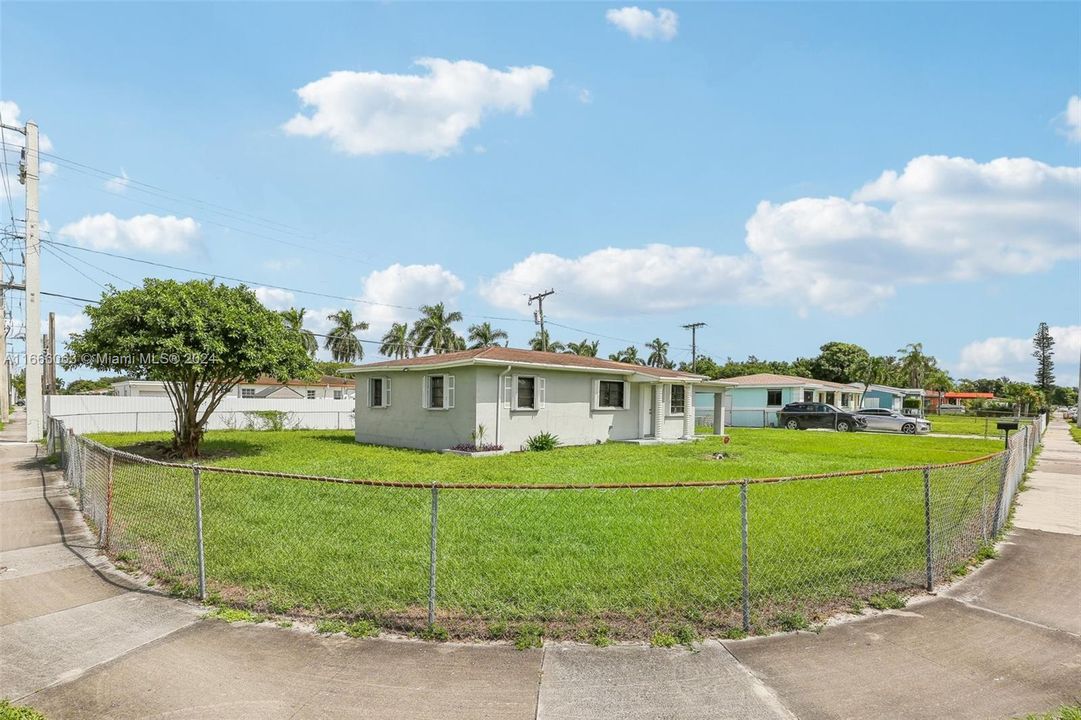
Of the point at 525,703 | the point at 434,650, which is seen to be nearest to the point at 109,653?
the point at 434,650

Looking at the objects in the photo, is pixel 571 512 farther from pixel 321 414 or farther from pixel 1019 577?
pixel 321 414

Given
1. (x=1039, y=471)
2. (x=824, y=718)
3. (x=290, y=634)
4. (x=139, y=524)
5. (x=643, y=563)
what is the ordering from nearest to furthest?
(x=824, y=718), (x=290, y=634), (x=643, y=563), (x=139, y=524), (x=1039, y=471)

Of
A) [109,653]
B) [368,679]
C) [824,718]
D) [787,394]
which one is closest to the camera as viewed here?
[824,718]

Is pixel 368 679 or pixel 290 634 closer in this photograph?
pixel 368 679

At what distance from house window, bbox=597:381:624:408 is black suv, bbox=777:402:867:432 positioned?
15.5m

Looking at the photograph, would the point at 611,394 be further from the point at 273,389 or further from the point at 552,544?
the point at 273,389

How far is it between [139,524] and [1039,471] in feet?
63.4

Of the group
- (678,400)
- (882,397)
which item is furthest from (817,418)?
(882,397)

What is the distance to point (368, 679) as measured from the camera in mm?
3830

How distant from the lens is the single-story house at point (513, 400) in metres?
16.9

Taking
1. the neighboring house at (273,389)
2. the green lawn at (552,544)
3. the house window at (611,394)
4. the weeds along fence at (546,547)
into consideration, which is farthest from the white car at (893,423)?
the neighboring house at (273,389)

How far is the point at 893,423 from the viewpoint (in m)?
29.9

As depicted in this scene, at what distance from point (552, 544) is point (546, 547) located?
0.13m

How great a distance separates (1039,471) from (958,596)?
1272cm
